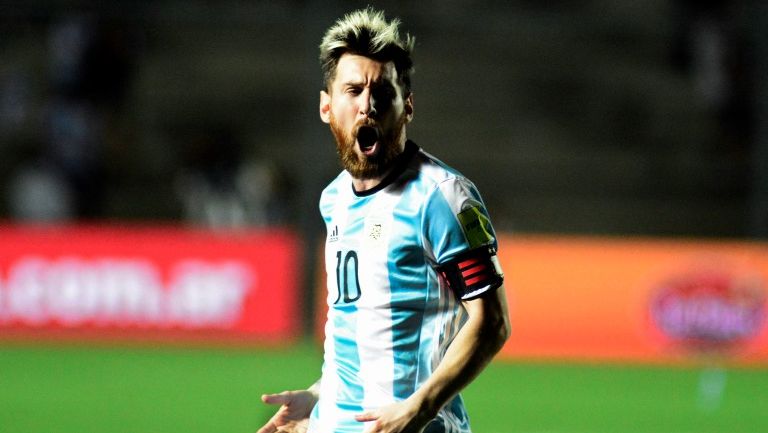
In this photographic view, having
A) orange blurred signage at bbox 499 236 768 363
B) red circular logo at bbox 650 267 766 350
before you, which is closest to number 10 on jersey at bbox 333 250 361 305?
orange blurred signage at bbox 499 236 768 363

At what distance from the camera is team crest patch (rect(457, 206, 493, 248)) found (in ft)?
11.7

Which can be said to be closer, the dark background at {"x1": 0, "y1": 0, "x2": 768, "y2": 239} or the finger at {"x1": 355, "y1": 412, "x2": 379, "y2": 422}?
the finger at {"x1": 355, "y1": 412, "x2": 379, "y2": 422}

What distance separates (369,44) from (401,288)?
0.69 metres

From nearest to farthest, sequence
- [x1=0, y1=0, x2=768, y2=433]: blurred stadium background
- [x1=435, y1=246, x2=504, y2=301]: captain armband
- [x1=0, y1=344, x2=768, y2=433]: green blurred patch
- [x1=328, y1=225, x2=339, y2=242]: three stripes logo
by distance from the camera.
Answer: [x1=435, y1=246, x2=504, y2=301]: captain armband → [x1=328, y1=225, x2=339, y2=242]: three stripes logo → [x1=0, y1=344, x2=768, y2=433]: green blurred patch → [x1=0, y1=0, x2=768, y2=433]: blurred stadium background

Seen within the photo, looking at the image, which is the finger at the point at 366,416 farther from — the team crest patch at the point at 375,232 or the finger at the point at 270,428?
the finger at the point at 270,428

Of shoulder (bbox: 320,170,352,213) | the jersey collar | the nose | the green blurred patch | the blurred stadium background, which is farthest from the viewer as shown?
the blurred stadium background

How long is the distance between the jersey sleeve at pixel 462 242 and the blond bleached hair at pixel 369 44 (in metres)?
0.38

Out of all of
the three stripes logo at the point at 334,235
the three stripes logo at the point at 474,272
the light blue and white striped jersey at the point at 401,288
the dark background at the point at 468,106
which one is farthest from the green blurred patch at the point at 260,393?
the three stripes logo at the point at 474,272

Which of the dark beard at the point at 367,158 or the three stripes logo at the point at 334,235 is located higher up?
the dark beard at the point at 367,158

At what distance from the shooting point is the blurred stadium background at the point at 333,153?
1318 cm

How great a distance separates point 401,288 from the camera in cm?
370

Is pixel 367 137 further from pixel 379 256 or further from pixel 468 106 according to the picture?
pixel 468 106

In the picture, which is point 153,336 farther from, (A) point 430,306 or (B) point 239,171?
(A) point 430,306

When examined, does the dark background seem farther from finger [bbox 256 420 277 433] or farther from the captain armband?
the captain armband
